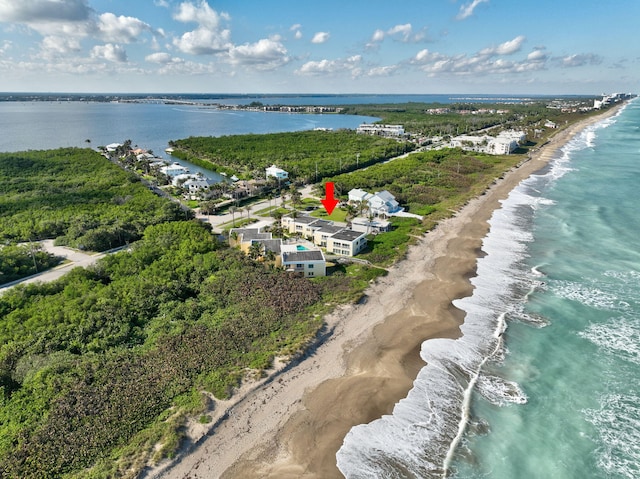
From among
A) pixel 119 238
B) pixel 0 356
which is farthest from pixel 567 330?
pixel 119 238

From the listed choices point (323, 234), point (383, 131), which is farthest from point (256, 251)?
point (383, 131)

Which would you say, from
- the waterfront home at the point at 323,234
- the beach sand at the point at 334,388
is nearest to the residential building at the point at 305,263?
the beach sand at the point at 334,388

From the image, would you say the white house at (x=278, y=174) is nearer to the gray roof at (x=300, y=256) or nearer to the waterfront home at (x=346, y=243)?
the waterfront home at (x=346, y=243)

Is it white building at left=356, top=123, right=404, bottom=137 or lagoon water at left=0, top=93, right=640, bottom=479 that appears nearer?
lagoon water at left=0, top=93, right=640, bottom=479

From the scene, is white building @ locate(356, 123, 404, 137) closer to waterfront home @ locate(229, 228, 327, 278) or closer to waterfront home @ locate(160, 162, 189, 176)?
waterfront home @ locate(160, 162, 189, 176)

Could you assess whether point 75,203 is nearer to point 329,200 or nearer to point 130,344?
point 329,200

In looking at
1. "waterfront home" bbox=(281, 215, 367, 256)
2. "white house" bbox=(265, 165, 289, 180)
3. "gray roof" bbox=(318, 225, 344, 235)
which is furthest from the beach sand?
"white house" bbox=(265, 165, 289, 180)
